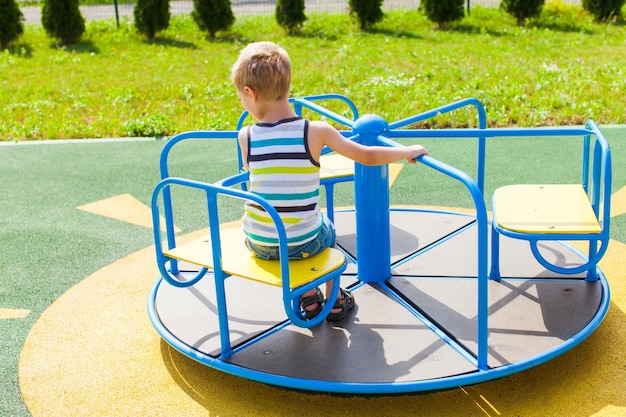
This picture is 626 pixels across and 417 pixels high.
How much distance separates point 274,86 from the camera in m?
2.75

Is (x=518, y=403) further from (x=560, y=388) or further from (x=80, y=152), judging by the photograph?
(x=80, y=152)

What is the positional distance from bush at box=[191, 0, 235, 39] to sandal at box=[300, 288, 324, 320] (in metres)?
9.59

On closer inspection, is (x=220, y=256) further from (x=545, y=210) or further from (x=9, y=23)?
(x=9, y=23)

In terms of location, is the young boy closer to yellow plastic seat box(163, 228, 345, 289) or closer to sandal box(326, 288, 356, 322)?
yellow plastic seat box(163, 228, 345, 289)

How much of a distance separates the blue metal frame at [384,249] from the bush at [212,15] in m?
8.66

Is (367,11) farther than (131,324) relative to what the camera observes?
Yes

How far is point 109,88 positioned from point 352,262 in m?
5.99

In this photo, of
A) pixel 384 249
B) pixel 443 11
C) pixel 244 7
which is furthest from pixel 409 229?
pixel 244 7

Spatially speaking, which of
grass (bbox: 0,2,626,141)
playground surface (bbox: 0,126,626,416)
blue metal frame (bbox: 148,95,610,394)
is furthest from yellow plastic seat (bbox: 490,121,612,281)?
grass (bbox: 0,2,626,141)

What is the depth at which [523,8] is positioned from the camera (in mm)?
12281

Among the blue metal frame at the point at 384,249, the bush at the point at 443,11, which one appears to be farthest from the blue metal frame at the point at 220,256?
the bush at the point at 443,11

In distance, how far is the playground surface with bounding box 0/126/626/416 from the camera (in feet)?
9.24

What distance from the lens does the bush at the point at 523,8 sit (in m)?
12.3

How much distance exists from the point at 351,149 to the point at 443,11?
9907 millimetres
